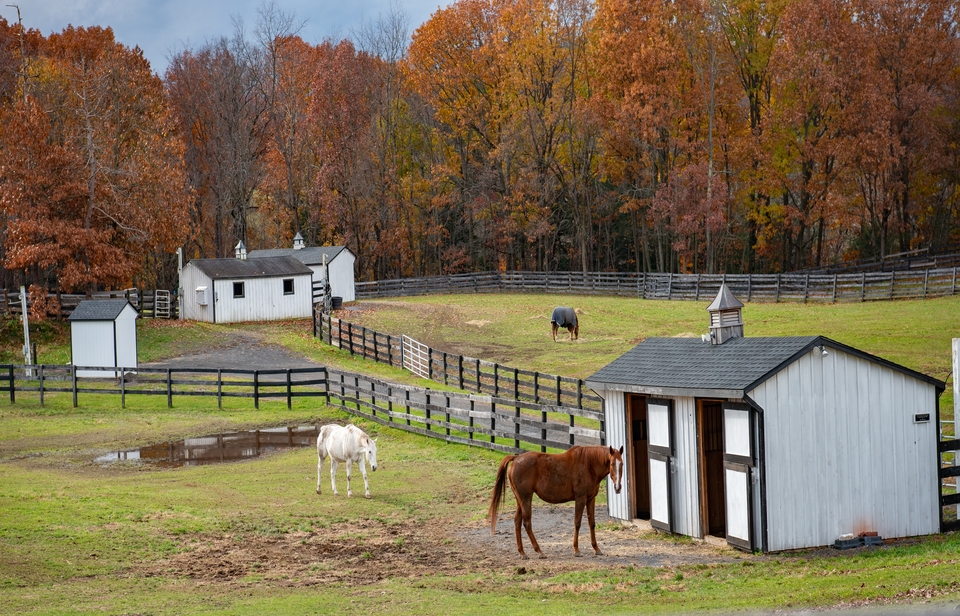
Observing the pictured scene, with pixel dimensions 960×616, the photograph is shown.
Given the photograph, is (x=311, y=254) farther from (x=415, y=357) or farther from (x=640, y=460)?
(x=640, y=460)

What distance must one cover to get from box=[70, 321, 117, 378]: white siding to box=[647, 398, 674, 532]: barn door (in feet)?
75.8

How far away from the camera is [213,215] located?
6569 cm

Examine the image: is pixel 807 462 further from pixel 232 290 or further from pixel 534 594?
pixel 232 290

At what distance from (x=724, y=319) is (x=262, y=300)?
34481 mm

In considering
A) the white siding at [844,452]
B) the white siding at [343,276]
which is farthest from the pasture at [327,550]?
the white siding at [343,276]

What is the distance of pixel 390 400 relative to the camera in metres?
22.5

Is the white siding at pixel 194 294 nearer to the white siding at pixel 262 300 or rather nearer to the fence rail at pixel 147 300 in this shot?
the white siding at pixel 262 300

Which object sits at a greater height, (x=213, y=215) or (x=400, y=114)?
(x=400, y=114)

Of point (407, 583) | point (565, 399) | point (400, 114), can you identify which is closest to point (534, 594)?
point (407, 583)

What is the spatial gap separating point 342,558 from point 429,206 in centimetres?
5262

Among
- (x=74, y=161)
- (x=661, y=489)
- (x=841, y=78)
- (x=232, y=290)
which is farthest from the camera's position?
(x=841, y=78)

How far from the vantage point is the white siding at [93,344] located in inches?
1220

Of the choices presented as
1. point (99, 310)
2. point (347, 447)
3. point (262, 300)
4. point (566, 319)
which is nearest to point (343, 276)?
point (262, 300)

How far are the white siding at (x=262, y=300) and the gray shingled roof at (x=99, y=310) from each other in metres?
12.1
